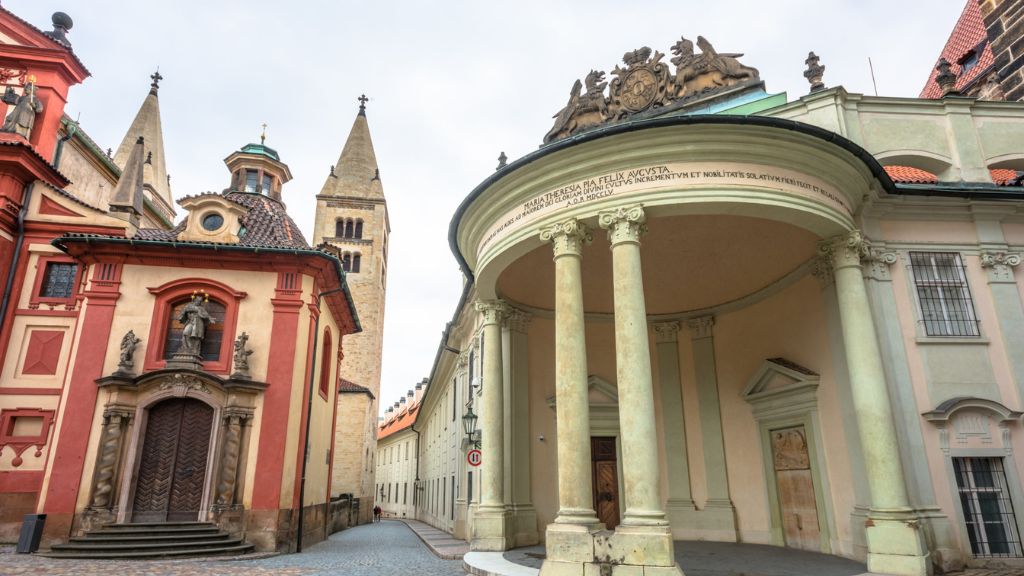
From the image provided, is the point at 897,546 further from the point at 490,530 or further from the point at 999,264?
the point at 490,530

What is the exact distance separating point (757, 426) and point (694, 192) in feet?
22.8

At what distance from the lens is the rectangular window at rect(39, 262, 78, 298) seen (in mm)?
16062

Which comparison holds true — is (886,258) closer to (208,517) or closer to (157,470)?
(208,517)

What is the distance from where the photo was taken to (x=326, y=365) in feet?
65.1

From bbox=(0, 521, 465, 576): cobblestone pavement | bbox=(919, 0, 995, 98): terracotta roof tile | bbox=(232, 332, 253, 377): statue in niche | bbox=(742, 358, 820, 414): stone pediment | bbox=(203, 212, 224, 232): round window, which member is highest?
bbox=(919, 0, 995, 98): terracotta roof tile

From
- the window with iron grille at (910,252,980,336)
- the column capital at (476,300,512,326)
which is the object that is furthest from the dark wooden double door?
the window with iron grille at (910,252,980,336)

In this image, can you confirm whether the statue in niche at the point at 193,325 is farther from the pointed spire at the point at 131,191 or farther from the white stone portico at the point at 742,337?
the white stone portico at the point at 742,337

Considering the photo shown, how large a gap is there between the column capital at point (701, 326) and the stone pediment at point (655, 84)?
5340 millimetres

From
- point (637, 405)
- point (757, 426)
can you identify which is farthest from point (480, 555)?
point (757, 426)

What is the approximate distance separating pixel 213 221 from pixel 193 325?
10.8ft

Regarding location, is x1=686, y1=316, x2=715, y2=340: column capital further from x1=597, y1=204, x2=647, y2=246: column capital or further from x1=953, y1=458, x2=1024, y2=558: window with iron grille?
x1=597, y1=204, x2=647, y2=246: column capital

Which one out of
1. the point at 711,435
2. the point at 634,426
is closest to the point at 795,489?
the point at 711,435

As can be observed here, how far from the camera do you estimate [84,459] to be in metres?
14.0

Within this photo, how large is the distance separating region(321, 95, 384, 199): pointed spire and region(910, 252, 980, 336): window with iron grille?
44.7 metres
